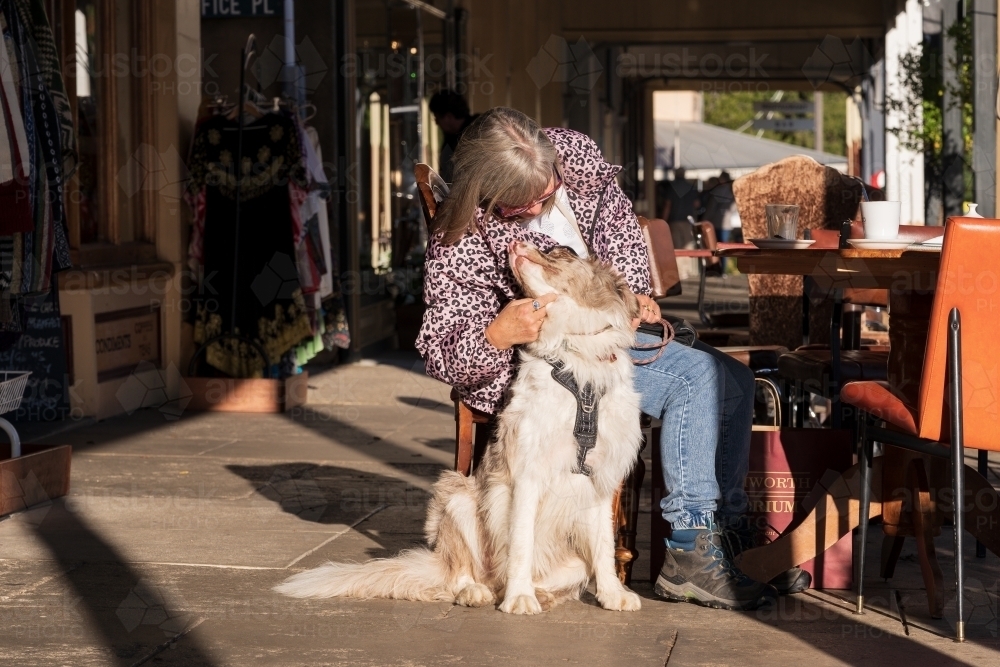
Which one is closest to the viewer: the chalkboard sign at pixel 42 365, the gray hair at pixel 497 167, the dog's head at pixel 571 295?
the dog's head at pixel 571 295

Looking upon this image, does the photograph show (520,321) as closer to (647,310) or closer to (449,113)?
(647,310)

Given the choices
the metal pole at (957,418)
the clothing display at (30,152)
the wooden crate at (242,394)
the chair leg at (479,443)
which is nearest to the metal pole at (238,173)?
→ the wooden crate at (242,394)

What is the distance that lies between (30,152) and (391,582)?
2780 millimetres

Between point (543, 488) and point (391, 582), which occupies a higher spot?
point (543, 488)

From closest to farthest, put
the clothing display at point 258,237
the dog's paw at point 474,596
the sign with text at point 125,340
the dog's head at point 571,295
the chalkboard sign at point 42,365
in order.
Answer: the dog's head at point 571,295 → the dog's paw at point 474,596 → the chalkboard sign at point 42,365 → the sign with text at point 125,340 → the clothing display at point 258,237

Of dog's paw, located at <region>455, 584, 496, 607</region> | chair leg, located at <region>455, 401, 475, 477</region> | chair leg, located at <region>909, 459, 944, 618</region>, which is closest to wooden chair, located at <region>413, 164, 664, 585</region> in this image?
chair leg, located at <region>455, 401, 475, 477</region>

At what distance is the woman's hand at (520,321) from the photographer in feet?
11.6

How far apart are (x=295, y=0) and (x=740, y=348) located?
5.22m

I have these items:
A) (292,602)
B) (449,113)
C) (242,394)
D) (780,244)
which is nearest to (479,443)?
(292,602)

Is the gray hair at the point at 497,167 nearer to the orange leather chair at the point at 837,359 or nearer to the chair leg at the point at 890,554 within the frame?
the orange leather chair at the point at 837,359

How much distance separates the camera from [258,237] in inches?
313

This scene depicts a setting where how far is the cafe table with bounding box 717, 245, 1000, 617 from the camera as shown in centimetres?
384

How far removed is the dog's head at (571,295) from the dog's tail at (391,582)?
80cm

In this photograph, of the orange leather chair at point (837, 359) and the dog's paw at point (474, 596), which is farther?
the orange leather chair at point (837, 359)
